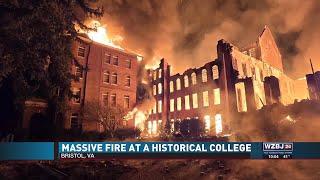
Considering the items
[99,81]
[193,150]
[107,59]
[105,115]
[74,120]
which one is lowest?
[193,150]

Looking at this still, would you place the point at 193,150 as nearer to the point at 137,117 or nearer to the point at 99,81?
the point at 99,81

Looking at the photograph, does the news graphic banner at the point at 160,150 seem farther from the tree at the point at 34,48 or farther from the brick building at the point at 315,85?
the brick building at the point at 315,85

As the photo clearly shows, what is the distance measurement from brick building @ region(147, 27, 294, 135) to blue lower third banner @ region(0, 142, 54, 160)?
68.6 ft

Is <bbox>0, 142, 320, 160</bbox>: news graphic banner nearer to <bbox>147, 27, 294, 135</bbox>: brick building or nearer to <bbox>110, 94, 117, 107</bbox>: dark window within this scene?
<bbox>147, 27, 294, 135</bbox>: brick building

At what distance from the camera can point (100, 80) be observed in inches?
1294

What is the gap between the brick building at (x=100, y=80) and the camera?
30172 millimetres

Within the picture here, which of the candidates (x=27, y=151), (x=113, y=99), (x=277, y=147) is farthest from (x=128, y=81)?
(x=277, y=147)

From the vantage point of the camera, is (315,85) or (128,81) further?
(128,81)

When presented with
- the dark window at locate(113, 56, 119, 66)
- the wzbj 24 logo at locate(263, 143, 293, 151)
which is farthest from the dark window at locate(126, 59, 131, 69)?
the wzbj 24 logo at locate(263, 143, 293, 151)

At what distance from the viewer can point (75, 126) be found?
29.7 meters

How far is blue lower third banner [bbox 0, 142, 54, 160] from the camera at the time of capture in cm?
1238

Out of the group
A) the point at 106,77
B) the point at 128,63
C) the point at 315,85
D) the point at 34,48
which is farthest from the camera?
the point at 128,63

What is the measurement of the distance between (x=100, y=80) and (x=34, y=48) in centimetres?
2056

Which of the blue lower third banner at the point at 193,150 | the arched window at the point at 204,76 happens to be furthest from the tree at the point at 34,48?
the arched window at the point at 204,76
